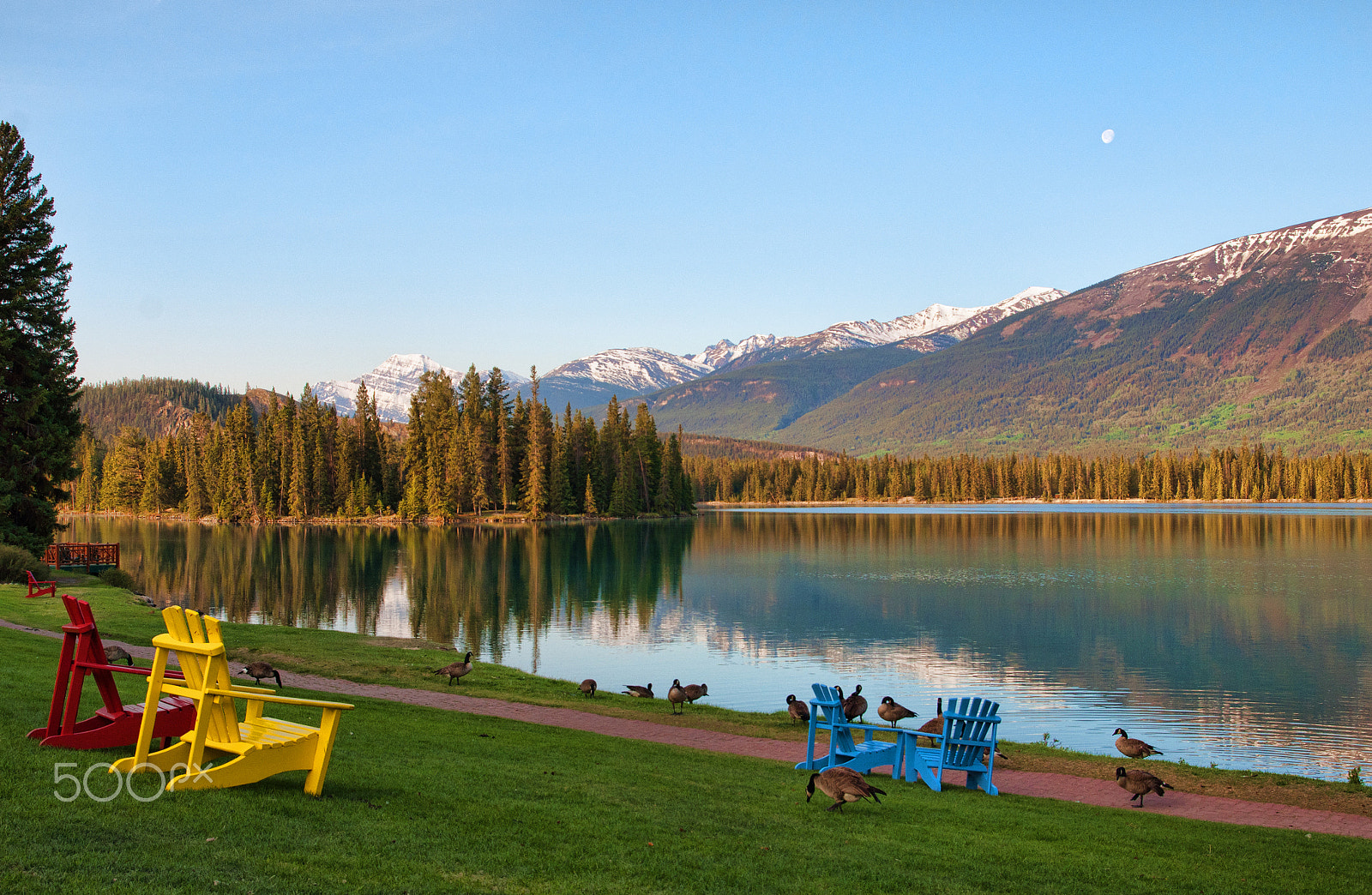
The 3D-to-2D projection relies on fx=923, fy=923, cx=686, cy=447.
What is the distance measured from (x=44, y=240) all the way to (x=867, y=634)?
37.9 meters

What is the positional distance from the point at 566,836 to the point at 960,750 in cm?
706

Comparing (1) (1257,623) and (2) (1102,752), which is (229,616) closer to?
(2) (1102,752)

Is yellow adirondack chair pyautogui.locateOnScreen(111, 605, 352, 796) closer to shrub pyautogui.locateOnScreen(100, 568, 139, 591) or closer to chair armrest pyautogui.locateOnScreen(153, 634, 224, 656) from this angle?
chair armrest pyautogui.locateOnScreen(153, 634, 224, 656)

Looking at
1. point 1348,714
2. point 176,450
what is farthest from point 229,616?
point 176,450

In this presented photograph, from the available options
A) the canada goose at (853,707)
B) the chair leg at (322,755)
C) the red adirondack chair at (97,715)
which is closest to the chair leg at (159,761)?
the red adirondack chair at (97,715)

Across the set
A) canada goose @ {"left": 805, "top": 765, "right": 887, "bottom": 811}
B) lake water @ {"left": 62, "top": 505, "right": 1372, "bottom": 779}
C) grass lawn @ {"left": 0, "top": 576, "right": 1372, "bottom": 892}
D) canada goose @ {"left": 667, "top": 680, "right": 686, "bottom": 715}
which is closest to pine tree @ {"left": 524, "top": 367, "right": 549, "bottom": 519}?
lake water @ {"left": 62, "top": 505, "right": 1372, "bottom": 779}

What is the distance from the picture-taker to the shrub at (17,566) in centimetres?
3409

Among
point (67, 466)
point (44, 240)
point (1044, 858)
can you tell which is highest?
point (44, 240)

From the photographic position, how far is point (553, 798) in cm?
1035

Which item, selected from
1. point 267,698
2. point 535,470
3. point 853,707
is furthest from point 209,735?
point 535,470

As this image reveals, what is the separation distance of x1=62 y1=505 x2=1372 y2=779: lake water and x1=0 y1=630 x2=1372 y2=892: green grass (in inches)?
400

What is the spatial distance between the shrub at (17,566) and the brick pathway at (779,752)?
1240cm

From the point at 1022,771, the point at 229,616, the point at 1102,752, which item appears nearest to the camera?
the point at 1022,771

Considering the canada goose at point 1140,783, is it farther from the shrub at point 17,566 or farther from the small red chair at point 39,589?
the shrub at point 17,566
